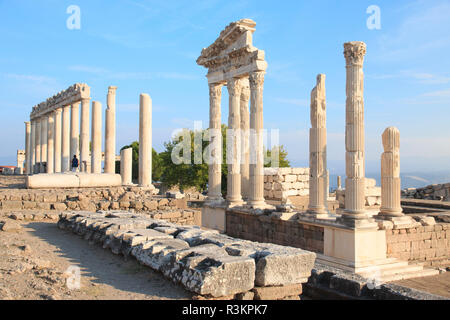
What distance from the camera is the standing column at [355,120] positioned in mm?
11656

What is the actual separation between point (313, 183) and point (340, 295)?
6192 millimetres

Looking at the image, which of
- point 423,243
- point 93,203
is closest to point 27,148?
point 93,203

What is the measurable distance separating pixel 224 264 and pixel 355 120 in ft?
26.2

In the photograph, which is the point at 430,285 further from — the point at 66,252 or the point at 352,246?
the point at 66,252

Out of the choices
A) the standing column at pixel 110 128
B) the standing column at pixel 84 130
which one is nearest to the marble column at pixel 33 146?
the standing column at pixel 84 130

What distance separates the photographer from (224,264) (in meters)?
5.21

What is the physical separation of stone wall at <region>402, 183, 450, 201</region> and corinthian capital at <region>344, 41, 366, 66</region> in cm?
1777

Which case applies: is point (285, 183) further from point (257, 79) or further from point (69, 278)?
point (69, 278)

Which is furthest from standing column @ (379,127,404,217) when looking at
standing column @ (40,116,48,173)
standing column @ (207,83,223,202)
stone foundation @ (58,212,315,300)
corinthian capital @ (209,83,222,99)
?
standing column @ (40,116,48,173)

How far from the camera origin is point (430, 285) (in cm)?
1005

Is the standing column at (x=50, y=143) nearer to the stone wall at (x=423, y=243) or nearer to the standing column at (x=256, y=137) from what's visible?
the standing column at (x=256, y=137)

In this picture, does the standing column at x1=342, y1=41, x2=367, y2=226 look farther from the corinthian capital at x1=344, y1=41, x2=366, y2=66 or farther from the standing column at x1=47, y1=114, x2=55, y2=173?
the standing column at x1=47, y1=114, x2=55, y2=173
